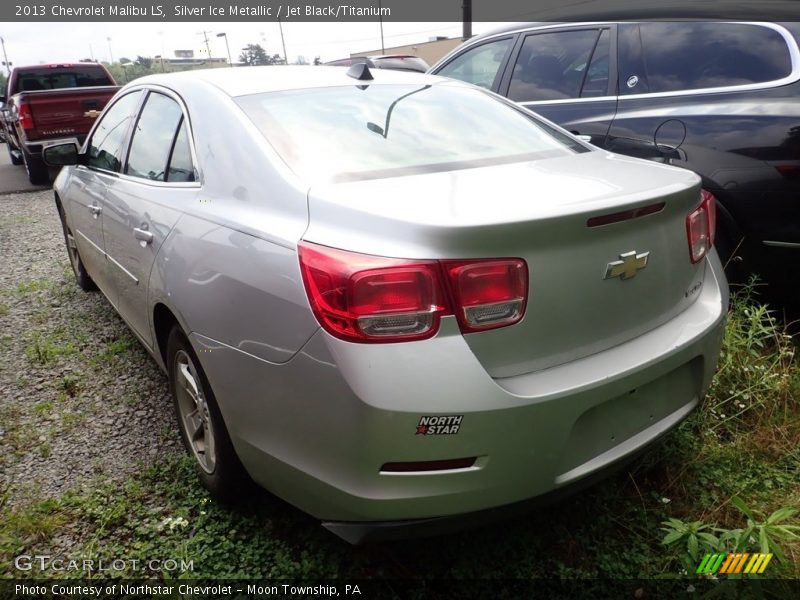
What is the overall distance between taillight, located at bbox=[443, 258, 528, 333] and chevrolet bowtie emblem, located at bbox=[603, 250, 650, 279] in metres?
0.30

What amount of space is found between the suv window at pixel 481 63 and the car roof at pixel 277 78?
2.03 meters

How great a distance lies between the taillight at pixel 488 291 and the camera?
1609mm

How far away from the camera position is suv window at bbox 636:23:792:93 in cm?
326

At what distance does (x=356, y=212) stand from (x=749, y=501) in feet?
5.83

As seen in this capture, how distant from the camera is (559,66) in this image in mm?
4371

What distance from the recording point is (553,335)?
173cm

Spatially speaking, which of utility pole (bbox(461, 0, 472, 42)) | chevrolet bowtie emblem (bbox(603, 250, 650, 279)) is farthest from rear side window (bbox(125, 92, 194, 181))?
utility pole (bbox(461, 0, 472, 42))

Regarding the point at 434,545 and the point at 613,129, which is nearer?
the point at 434,545

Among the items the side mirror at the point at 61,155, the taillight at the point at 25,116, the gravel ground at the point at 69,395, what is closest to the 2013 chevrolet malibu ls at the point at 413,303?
the gravel ground at the point at 69,395

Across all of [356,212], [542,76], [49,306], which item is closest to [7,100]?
[49,306]

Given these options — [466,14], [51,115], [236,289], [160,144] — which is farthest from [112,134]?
[466,14]

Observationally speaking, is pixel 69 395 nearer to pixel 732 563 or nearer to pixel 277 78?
pixel 277 78

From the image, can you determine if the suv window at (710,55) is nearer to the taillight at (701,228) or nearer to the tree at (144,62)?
the taillight at (701,228)

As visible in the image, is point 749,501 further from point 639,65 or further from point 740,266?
point 639,65
